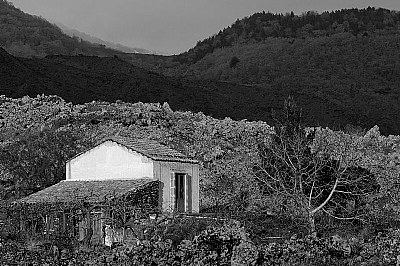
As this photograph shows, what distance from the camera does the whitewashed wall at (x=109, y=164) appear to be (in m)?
20.4

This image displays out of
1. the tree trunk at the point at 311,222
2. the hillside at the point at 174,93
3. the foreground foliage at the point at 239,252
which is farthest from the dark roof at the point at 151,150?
the hillside at the point at 174,93

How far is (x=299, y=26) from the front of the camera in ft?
439

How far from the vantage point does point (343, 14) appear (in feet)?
461

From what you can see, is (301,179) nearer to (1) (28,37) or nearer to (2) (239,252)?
(2) (239,252)

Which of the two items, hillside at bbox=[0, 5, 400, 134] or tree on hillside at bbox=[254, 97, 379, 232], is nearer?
tree on hillside at bbox=[254, 97, 379, 232]

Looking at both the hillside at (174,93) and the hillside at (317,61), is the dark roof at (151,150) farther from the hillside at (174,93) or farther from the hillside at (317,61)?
the hillside at (317,61)

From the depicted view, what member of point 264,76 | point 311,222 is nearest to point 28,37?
point 264,76

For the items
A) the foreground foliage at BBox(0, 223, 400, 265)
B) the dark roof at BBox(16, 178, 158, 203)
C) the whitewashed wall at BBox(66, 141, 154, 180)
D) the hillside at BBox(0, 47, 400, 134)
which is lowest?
the foreground foliage at BBox(0, 223, 400, 265)

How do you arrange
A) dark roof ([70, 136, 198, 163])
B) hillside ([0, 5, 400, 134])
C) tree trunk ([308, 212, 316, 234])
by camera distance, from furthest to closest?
hillside ([0, 5, 400, 134]) → dark roof ([70, 136, 198, 163]) → tree trunk ([308, 212, 316, 234])

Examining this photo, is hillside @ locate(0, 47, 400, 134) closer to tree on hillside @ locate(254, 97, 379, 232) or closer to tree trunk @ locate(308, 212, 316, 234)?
tree on hillside @ locate(254, 97, 379, 232)

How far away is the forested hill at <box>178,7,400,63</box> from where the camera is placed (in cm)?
12606

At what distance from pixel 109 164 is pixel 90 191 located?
1.76m

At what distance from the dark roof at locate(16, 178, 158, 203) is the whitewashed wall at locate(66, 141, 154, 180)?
1.31 ft

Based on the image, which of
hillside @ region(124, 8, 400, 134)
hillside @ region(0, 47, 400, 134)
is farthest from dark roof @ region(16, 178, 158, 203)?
hillside @ region(124, 8, 400, 134)
